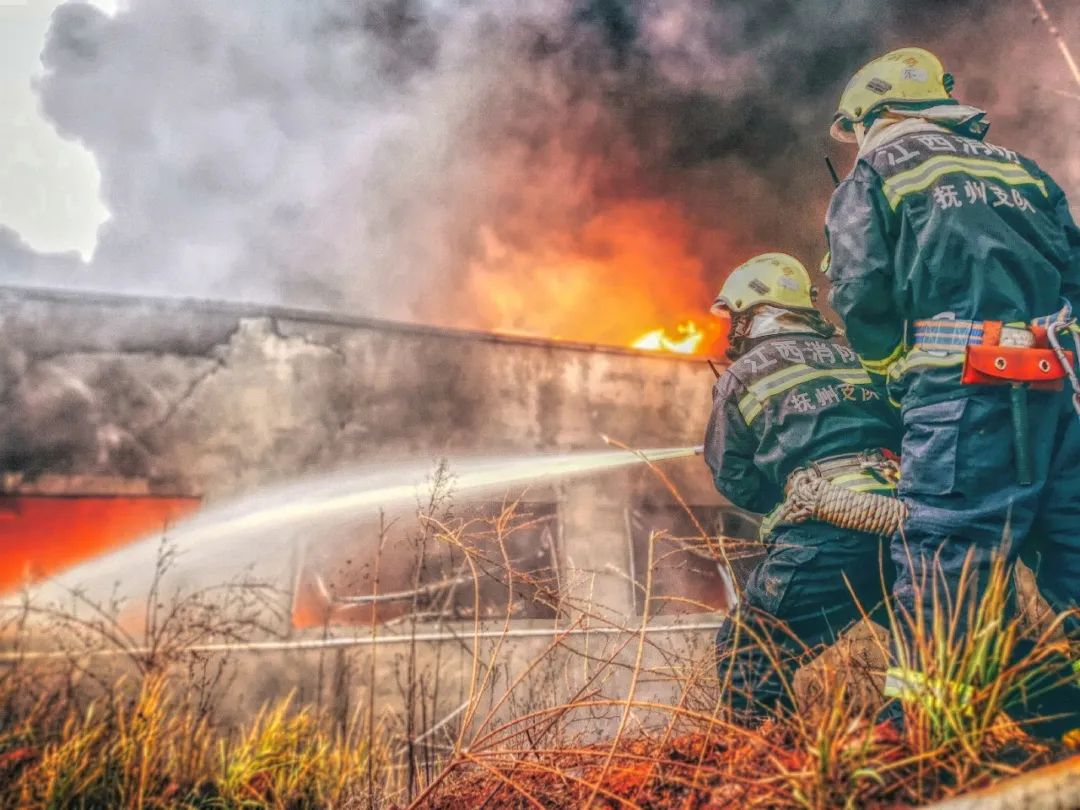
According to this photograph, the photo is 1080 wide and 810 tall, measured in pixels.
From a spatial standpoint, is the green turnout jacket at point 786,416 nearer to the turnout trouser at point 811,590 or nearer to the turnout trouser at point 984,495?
the turnout trouser at point 811,590

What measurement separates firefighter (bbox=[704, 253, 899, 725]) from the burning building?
2158 mm

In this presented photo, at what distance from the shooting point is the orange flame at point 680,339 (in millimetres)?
10234

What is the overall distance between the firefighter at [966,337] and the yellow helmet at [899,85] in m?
0.26

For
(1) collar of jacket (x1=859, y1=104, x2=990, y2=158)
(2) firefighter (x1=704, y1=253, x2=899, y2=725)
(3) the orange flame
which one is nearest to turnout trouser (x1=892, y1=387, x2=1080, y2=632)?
(2) firefighter (x1=704, y1=253, x2=899, y2=725)

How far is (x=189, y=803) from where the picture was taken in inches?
121

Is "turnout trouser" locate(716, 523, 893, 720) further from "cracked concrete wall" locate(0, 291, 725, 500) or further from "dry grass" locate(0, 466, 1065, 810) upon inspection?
"cracked concrete wall" locate(0, 291, 725, 500)

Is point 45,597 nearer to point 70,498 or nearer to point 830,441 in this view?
point 70,498

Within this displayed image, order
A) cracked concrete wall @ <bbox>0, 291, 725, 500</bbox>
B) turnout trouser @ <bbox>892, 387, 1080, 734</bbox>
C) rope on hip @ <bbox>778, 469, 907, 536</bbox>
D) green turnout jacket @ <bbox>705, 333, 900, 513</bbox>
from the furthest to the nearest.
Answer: cracked concrete wall @ <bbox>0, 291, 725, 500</bbox> → green turnout jacket @ <bbox>705, 333, 900, 513</bbox> → rope on hip @ <bbox>778, 469, 907, 536</bbox> → turnout trouser @ <bbox>892, 387, 1080, 734</bbox>

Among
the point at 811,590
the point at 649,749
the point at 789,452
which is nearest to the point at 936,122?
the point at 789,452

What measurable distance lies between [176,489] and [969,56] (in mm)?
10904

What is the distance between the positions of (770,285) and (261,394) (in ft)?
18.1

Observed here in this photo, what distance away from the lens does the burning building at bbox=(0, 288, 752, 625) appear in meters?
6.14

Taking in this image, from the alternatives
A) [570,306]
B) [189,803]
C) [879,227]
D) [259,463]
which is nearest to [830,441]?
[879,227]

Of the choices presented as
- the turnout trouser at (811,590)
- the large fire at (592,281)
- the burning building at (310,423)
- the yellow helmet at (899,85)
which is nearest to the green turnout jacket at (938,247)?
the yellow helmet at (899,85)
